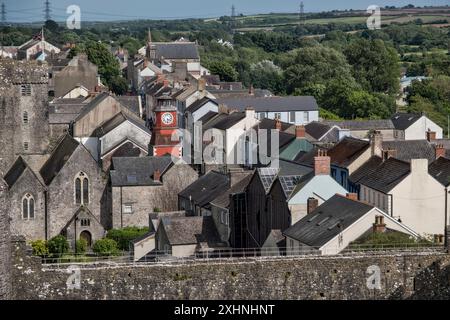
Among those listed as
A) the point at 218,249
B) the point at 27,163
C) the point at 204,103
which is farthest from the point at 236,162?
the point at 218,249

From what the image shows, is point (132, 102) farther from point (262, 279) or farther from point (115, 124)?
point (262, 279)

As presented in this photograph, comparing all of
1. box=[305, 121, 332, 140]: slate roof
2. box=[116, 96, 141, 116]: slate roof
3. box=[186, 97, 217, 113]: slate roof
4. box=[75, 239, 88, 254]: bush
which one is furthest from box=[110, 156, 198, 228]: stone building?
box=[116, 96, 141, 116]: slate roof

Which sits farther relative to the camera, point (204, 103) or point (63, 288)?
point (204, 103)

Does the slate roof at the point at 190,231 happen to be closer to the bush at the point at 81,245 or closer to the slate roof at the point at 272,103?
the bush at the point at 81,245

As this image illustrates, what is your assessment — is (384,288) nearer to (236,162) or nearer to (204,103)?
(236,162)

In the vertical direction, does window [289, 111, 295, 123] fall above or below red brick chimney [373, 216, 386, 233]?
above

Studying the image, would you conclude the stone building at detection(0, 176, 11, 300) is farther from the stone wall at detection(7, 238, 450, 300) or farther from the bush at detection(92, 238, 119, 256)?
the bush at detection(92, 238, 119, 256)

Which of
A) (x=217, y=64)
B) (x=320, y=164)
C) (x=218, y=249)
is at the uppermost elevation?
(x=217, y=64)
